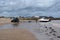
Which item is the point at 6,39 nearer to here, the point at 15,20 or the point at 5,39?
the point at 5,39

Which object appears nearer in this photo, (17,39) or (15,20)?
(17,39)

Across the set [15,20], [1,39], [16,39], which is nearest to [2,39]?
[1,39]

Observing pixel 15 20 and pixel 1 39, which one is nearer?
pixel 1 39

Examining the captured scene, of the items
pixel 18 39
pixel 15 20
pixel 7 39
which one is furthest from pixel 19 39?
pixel 15 20

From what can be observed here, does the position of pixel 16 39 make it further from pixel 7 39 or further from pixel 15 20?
pixel 15 20

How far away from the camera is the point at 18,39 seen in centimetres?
2083

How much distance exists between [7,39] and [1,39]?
732 mm

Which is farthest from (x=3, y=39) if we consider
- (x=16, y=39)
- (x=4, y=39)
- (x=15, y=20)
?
(x=15, y=20)

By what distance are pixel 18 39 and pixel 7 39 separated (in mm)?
1354

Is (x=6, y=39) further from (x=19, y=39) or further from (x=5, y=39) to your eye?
(x=19, y=39)

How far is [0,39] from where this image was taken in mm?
20844

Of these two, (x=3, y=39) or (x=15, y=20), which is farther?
(x=15, y=20)

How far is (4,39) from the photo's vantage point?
2086 centimetres

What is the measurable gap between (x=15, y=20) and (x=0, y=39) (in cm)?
6605
